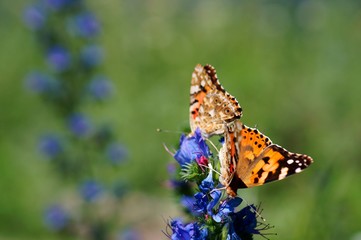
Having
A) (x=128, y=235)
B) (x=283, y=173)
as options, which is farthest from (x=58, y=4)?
(x=283, y=173)

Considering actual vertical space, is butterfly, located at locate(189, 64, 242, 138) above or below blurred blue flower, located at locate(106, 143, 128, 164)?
below

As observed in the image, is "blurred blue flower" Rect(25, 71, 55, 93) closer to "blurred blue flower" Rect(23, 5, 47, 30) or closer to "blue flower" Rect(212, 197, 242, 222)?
"blurred blue flower" Rect(23, 5, 47, 30)

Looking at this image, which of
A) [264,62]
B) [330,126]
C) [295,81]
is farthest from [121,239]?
[264,62]

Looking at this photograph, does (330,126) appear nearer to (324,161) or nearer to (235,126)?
(324,161)

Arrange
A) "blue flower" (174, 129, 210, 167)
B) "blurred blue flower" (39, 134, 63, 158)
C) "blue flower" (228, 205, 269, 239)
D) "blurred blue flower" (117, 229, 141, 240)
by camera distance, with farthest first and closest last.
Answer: "blurred blue flower" (39, 134, 63, 158), "blurred blue flower" (117, 229, 141, 240), "blue flower" (174, 129, 210, 167), "blue flower" (228, 205, 269, 239)

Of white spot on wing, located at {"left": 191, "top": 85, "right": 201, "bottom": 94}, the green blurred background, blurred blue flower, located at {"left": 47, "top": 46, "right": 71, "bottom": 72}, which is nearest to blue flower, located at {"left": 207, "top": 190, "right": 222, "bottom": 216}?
white spot on wing, located at {"left": 191, "top": 85, "right": 201, "bottom": 94}

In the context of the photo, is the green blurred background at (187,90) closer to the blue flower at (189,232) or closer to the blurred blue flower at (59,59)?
the blurred blue flower at (59,59)

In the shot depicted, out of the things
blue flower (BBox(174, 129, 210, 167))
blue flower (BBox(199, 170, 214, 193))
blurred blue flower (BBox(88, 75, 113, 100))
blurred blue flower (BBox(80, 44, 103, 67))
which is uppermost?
blurred blue flower (BBox(80, 44, 103, 67))
